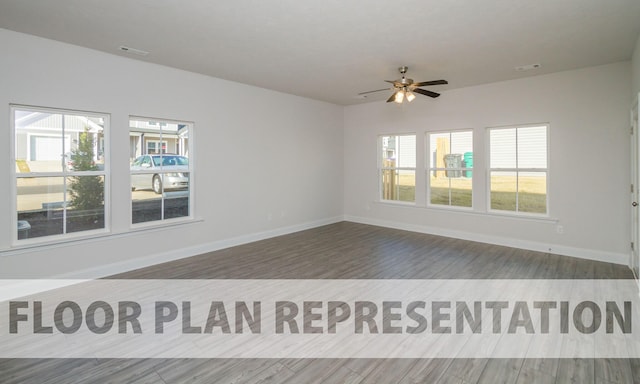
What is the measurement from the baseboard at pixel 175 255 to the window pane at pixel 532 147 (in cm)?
422

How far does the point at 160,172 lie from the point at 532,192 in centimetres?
595

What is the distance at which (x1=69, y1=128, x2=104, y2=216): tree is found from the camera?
13.4 feet

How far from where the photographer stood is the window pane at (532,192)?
214 inches

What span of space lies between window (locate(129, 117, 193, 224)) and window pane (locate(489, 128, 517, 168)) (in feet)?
17.0

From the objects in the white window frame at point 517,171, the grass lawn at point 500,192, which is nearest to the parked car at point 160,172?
the grass lawn at point 500,192

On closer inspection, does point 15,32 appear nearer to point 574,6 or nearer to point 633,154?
point 574,6

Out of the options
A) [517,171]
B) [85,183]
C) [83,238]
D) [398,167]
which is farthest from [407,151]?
[83,238]

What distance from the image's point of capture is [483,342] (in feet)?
8.75

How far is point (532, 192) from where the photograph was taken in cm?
554

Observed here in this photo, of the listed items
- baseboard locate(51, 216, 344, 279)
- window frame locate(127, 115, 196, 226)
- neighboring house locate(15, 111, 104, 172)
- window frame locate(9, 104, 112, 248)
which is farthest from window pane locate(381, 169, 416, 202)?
neighboring house locate(15, 111, 104, 172)

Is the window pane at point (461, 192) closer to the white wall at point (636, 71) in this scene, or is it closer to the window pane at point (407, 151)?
the window pane at point (407, 151)

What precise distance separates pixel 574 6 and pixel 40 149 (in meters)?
5.74

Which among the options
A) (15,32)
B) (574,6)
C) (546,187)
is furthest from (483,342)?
(15,32)

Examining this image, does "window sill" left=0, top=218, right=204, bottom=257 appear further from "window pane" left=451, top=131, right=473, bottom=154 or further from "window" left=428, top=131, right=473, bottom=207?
"window pane" left=451, top=131, right=473, bottom=154
